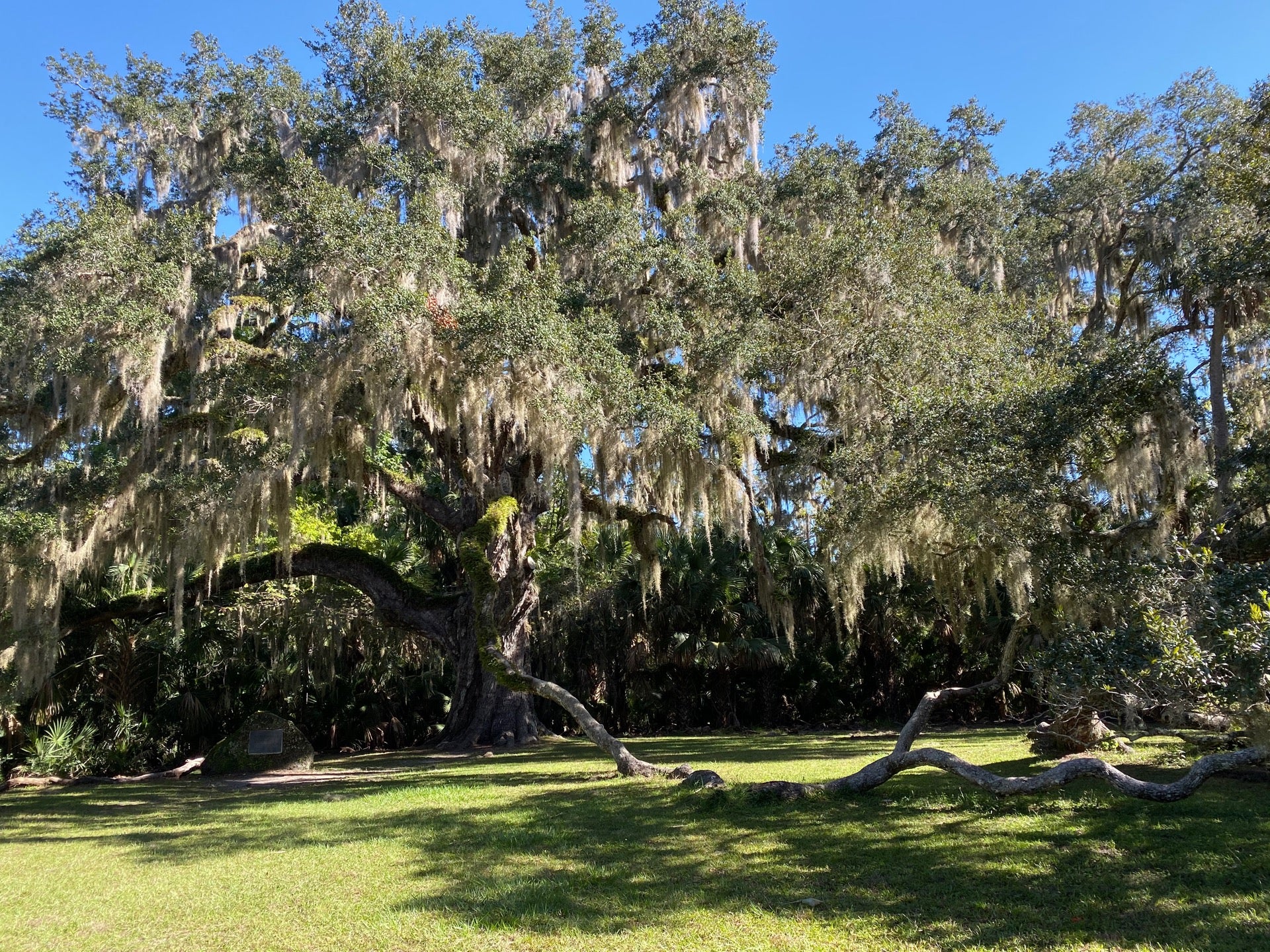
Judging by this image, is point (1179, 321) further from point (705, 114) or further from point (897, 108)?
point (705, 114)

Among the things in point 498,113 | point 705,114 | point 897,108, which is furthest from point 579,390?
point 897,108

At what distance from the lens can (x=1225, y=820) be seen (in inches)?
221

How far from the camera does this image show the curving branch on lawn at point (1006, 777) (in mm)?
5691

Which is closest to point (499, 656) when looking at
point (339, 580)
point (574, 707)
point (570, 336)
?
point (574, 707)

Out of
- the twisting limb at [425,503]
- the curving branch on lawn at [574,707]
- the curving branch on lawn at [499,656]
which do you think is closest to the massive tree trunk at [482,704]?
the twisting limb at [425,503]

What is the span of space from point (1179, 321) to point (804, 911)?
44.7 feet

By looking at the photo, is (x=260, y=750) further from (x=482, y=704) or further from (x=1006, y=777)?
(x=1006, y=777)

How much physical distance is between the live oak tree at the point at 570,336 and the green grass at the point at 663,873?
1147 millimetres

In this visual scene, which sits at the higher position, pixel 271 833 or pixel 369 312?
pixel 369 312

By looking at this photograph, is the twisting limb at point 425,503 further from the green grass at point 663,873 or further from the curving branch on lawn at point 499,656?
the green grass at point 663,873

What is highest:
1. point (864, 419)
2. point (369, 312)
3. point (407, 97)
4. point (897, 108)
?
point (897, 108)

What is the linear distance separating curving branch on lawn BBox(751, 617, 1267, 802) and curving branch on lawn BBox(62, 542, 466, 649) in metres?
9.06

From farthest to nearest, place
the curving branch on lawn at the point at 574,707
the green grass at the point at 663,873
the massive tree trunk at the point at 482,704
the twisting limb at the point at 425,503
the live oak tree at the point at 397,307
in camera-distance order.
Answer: the massive tree trunk at the point at 482,704
the twisting limb at the point at 425,503
the live oak tree at the point at 397,307
the curving branch on lawn at the point at 574,707
the green grass at the point at 663,873

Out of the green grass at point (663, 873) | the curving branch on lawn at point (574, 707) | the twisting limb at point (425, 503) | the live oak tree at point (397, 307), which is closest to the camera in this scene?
the green grass at point (663, 873)
